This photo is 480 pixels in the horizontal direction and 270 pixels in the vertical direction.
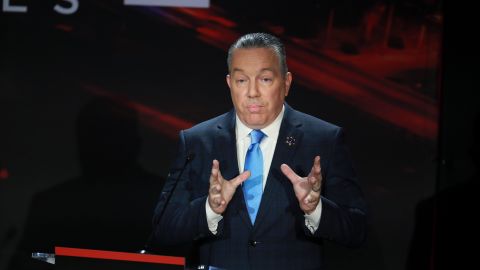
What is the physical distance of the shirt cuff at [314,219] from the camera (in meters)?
2.68

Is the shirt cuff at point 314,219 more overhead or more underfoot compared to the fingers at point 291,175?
more underfoot

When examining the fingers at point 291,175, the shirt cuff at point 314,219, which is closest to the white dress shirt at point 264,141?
the shirt cuff at point 314,219

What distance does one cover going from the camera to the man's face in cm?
302

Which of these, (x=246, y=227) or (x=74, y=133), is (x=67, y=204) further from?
(x=246, y=227)

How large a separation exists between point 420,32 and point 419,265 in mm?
1294

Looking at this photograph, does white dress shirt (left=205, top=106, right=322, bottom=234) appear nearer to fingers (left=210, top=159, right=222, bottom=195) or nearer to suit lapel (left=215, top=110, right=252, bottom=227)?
suit lapel (left=215, top=110, right=252, bottom=227)

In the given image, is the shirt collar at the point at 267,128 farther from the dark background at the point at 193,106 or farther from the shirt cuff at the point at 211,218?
the dark background at the point at 193,106

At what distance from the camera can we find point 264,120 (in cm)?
305

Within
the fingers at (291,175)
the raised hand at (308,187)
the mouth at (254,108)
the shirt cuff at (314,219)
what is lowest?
the shirt cuff at (314,219)

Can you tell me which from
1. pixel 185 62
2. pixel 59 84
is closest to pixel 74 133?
pixel 59 84

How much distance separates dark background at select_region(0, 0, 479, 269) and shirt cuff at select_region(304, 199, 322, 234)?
1.14 m

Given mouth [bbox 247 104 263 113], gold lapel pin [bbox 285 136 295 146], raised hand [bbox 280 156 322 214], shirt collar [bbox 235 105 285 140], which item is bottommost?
raised hand [bbox 280 156 322 214]

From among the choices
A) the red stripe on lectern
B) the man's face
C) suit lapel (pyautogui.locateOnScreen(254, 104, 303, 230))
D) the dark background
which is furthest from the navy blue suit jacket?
the dark background

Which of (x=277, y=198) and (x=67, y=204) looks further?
(x=67, y=204)
